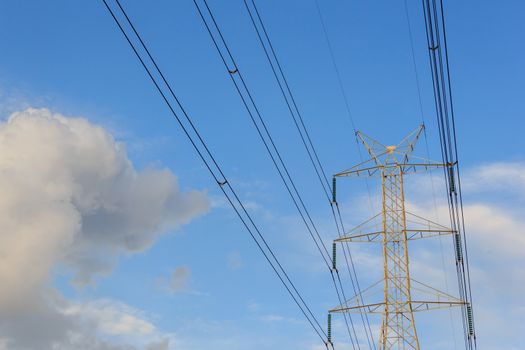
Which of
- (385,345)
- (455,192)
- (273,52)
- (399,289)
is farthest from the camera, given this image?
(399,289)

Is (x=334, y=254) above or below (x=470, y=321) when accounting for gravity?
above

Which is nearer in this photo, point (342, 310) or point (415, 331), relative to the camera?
point (415, 331)

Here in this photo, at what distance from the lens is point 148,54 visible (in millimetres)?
18141

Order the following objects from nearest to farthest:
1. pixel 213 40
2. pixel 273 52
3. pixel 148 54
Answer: pixel 148 54
pixel 213 40
pixel 273 52

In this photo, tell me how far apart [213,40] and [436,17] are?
27.4 feet

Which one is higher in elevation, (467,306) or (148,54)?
(467,306)

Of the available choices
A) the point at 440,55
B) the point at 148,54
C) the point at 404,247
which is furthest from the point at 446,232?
the point at 148,54

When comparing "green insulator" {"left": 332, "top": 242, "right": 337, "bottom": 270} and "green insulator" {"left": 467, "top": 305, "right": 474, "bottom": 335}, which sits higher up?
"green insulator" {"left": 332, "top": 242, "right": 337, "bottom": 270}

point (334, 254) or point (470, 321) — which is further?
point (334, 254)

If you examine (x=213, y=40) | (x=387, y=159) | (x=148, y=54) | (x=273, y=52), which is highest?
(x=387, y=159)

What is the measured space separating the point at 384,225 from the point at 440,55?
123 feet

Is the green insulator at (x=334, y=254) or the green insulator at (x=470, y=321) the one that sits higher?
the green insulator at (x=334, y=254)

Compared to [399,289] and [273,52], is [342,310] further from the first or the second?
[273,52]

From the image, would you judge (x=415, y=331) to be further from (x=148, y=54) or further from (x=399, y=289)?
(x=148, y=54)
